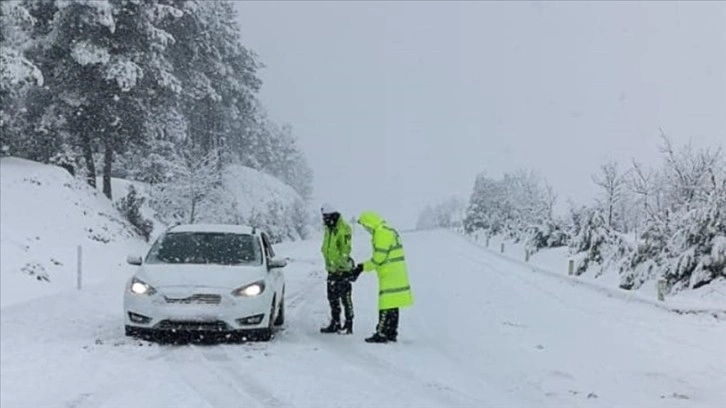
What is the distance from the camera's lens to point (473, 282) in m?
23.3

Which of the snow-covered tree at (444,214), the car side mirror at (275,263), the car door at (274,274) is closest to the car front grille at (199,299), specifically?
the car door at (274,274)

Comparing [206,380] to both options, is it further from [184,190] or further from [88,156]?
[184,190]

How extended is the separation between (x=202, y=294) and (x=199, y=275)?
1.39 ft

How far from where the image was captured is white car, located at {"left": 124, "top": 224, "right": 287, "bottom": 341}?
1041 cm

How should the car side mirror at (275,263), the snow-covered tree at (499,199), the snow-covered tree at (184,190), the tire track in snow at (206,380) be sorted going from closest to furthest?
1. the tire track in snow at (206,380)
2. the car side mirror at (275,263)
3. the snow-covered tree at (184,190)
4. the snow-covered tree at (499,199)

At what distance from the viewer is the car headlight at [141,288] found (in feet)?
34.7

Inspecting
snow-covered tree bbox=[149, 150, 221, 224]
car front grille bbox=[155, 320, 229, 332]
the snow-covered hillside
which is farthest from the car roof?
snow-covered tree bbox=[149, 150, 221, 224]

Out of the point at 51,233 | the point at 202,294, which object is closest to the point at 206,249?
the point at 202,294

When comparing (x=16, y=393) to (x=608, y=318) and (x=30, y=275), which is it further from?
(x=30, y=275)

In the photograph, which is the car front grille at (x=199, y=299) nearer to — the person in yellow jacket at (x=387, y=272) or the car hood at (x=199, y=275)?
the car hood at (x=199, y=275)

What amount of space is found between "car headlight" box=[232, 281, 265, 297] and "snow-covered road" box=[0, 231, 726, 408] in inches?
25.3

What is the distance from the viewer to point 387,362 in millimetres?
9492

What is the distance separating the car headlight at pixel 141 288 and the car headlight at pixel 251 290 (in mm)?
1014

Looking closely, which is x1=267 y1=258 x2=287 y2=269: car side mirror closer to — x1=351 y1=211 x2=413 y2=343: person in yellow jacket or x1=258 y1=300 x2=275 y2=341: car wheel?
x1=258 y1=300 x2=275 y2=341: car wheel
